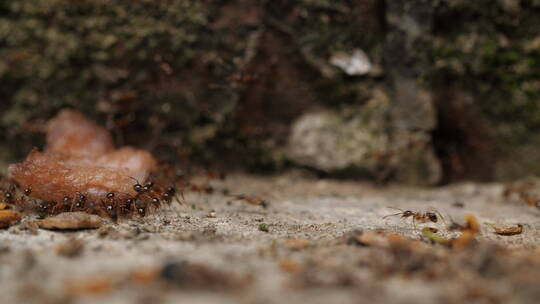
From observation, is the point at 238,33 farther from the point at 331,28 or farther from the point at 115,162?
the point at 115,162

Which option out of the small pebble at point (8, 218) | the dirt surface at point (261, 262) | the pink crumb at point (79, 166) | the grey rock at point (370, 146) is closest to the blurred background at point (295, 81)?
the grey rock at point (370, 146)

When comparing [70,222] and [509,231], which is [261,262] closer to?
[70,222]

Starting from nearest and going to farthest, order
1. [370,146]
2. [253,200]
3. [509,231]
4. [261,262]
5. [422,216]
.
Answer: [261,262] → [509,231] → [422,216] → [253,200] → [370,146]

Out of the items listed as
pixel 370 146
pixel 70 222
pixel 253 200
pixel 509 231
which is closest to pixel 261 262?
pixel 70 222

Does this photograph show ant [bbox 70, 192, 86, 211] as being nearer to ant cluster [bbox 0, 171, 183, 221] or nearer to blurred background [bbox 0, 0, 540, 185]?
ant cluster [bbox 0, 171, 183, 221]

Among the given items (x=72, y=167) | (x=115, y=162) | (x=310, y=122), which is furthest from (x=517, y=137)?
(x=72, y=167)

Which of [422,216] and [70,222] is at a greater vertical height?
[422,216]

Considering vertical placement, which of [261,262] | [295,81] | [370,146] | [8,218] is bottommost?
[8,218]

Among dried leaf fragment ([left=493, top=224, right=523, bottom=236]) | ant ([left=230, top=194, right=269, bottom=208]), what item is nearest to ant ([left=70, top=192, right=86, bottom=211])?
ant ([left=230, top=194, right=269, bottom=208])
